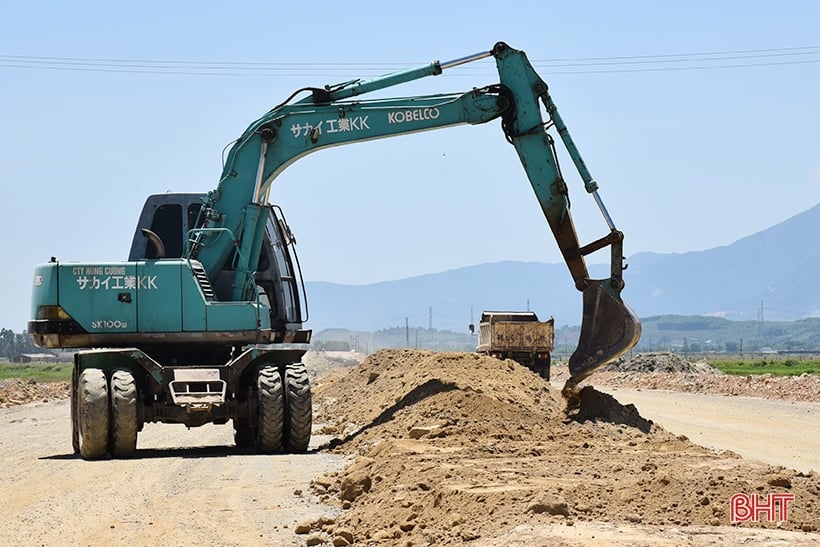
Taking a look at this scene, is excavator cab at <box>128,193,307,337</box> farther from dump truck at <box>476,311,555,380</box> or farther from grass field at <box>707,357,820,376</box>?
grass field at <box>707,357,820,376</box>

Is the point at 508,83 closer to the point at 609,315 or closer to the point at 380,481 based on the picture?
the point at 609,315

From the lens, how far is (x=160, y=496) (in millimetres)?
14156

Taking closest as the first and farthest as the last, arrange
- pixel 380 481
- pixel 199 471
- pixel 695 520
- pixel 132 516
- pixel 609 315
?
pixel 695 520 < pixel 132 516 < pixel 380 481 < pixel 199 471 < pixel 609 315

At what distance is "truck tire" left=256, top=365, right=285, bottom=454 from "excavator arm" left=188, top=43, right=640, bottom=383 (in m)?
2.00

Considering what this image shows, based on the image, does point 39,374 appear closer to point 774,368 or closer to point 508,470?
point 774,368

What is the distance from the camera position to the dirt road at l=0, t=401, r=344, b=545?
1177cm

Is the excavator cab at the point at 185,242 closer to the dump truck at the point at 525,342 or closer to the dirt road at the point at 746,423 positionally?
the dirt road at the point at 746,423

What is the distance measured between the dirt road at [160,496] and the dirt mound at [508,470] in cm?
59

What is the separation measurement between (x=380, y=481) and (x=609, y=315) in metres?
6.92

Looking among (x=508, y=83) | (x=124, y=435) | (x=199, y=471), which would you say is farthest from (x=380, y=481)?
(x=508, y=83)

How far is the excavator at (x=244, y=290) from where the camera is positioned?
18781 millimetres

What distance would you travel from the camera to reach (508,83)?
68.8 ft

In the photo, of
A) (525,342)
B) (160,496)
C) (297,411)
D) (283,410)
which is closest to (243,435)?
(283,410)

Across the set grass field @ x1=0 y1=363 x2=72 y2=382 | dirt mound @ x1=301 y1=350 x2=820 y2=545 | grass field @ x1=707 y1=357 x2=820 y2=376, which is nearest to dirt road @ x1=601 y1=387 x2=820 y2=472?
dirt mound @ x1=301 y1=350 x2=820 y2=545
